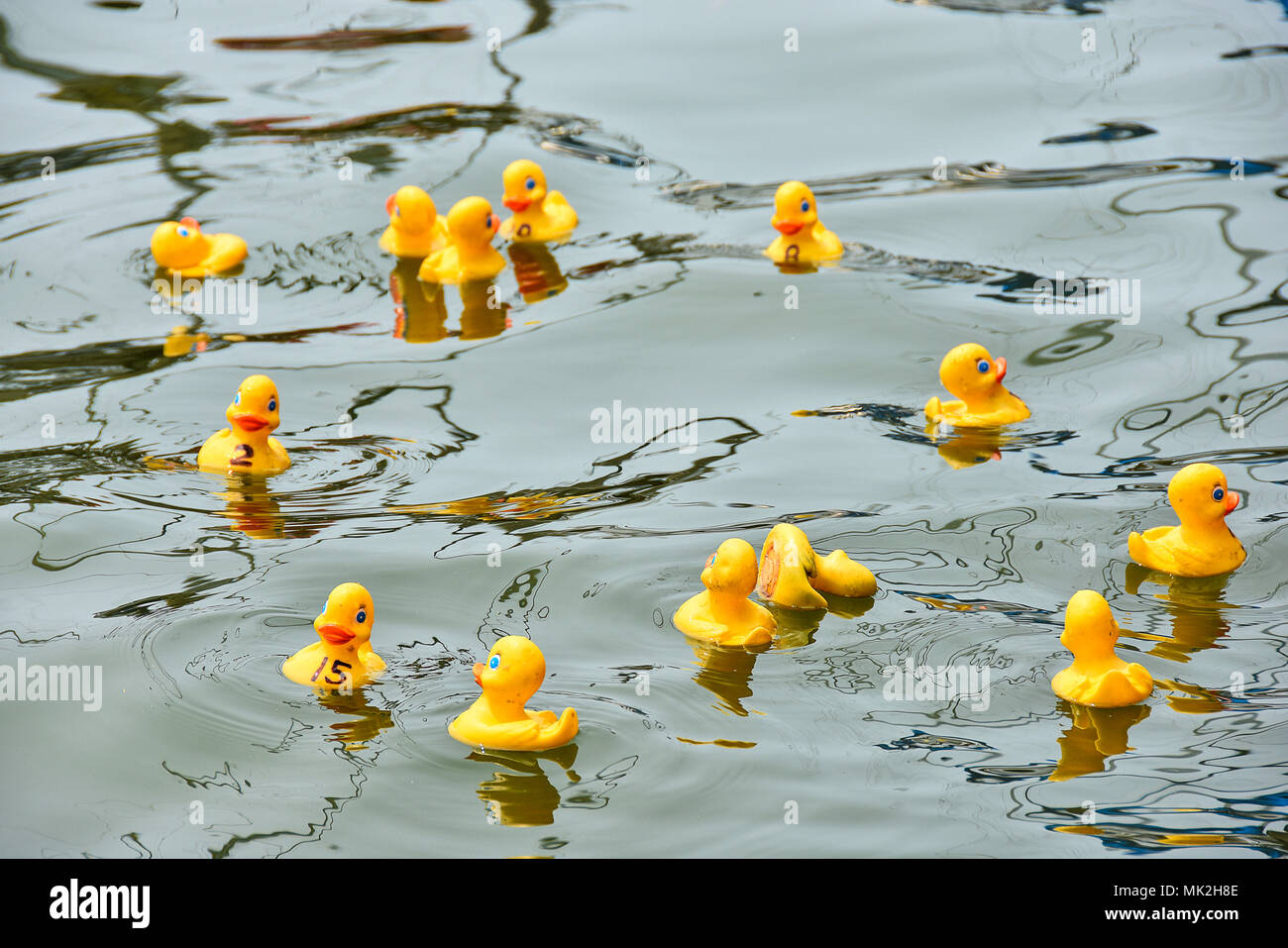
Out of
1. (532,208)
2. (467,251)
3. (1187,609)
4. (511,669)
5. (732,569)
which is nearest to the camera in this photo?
(511,669)

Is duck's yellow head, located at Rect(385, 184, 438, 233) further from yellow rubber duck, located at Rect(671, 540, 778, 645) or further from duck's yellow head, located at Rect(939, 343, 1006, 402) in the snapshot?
yellow rubber duck, located at Rect(671, 540, 778, 645)

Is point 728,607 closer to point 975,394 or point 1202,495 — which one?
point 1202,495

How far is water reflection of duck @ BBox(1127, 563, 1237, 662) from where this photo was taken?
5.70m

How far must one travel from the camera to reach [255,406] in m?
6.85

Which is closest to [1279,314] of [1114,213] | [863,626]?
[1114,213]

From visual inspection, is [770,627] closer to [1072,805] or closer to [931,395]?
[1072,805]

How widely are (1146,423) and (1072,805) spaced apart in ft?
12.1

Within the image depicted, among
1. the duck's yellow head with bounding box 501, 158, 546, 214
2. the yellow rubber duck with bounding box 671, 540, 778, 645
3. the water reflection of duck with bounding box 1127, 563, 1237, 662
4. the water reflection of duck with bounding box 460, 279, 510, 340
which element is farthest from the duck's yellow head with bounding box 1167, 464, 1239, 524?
the duck's yellow head with bounding box 501, 158, 546, 214

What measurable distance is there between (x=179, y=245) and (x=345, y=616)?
5.38 m

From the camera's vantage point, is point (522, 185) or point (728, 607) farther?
point (522, 185)

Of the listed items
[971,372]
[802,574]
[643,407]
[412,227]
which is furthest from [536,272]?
[802,574]

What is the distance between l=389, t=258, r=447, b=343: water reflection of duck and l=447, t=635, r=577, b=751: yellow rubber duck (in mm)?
4344

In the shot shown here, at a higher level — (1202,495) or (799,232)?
(799,232)

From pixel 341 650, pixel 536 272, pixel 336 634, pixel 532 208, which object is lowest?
pixel 341 650
